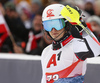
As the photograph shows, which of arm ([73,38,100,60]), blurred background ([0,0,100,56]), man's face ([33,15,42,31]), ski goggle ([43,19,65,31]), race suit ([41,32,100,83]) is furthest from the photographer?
man's face ([33,15,42,31])

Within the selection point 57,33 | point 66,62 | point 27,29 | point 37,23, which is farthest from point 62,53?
point 27,29

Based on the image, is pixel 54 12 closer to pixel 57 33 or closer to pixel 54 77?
pixel 57 33

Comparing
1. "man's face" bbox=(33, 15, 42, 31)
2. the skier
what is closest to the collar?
the skier

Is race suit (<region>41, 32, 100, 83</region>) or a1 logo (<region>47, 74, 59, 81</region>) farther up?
race suit (<region>41, 32, 100, 83</region>)

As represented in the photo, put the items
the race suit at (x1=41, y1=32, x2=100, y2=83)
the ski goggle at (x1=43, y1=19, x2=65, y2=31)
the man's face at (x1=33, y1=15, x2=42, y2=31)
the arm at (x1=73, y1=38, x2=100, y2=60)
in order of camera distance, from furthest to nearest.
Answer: the man's face at (x1=33, y1=15, x2=42, y2=31) < the ski goggle at (x1=43, y1=19, x2=65, y2=31) < the race suit at (x1=41, y1=32, x2=100, y2=83) < the arm at (x1=73, y1=38, x2=100, y2=60)

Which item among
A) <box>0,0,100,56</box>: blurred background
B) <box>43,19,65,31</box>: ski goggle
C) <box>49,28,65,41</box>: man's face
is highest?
<box>43,19,65,31</box>: ski goggle

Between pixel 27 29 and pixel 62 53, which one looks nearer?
pixel 62 53

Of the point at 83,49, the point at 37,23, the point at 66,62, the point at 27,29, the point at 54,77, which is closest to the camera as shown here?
the point at 83,49

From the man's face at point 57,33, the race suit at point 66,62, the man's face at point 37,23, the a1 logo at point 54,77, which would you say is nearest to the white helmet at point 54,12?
the man's face at point 57,33

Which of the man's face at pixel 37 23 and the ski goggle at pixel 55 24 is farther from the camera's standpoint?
the man's face at pixel 37 23

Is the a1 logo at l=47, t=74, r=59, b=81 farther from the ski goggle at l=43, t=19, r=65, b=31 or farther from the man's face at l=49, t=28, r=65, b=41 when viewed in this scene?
the ski goggle at l=43, t=19, r=65, b=31

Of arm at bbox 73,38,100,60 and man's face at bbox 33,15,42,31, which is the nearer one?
arm at bbox 73,38,100,60

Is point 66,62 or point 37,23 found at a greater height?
point 66,62

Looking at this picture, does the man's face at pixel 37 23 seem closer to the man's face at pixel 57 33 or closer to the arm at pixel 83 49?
the man's face at pixel 57 33
